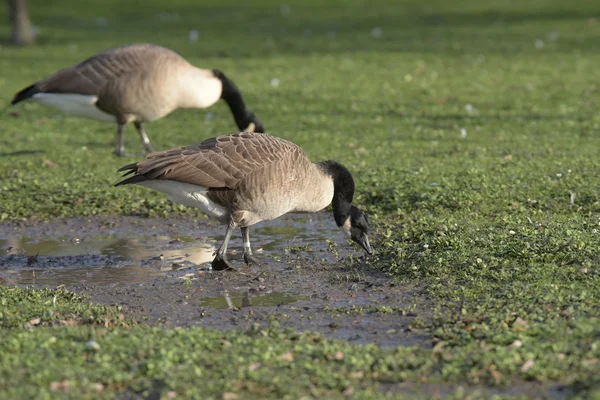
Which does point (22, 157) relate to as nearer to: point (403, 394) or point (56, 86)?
point (56, 86)

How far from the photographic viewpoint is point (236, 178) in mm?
8070

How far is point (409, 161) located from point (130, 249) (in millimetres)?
4364

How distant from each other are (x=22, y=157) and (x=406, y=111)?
663 centimetres

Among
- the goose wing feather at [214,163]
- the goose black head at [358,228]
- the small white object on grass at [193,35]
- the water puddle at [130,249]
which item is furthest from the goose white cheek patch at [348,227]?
the small white object on grass at [193,35]

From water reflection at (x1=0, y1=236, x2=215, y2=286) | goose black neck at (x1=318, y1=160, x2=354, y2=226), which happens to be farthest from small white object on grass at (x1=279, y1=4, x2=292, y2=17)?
goose black neck at (x1=318, y1=160, x2=354, y2=226)

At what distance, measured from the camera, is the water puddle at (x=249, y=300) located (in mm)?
7465

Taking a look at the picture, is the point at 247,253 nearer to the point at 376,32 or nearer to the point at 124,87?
the point at 124,87

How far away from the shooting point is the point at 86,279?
8258mm

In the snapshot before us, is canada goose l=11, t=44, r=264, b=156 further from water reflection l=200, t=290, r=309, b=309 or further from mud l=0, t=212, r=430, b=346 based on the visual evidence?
water reflection l=200, t=290, r=309, b=309

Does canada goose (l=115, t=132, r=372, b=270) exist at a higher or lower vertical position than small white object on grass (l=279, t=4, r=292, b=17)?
lower

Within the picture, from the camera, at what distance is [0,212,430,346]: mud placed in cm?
695

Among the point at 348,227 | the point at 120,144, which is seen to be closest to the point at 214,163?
the point at 348,227

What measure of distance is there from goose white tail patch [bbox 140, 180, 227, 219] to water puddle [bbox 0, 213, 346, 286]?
0.63m

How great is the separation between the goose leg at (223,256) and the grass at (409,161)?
1470 millimetres
